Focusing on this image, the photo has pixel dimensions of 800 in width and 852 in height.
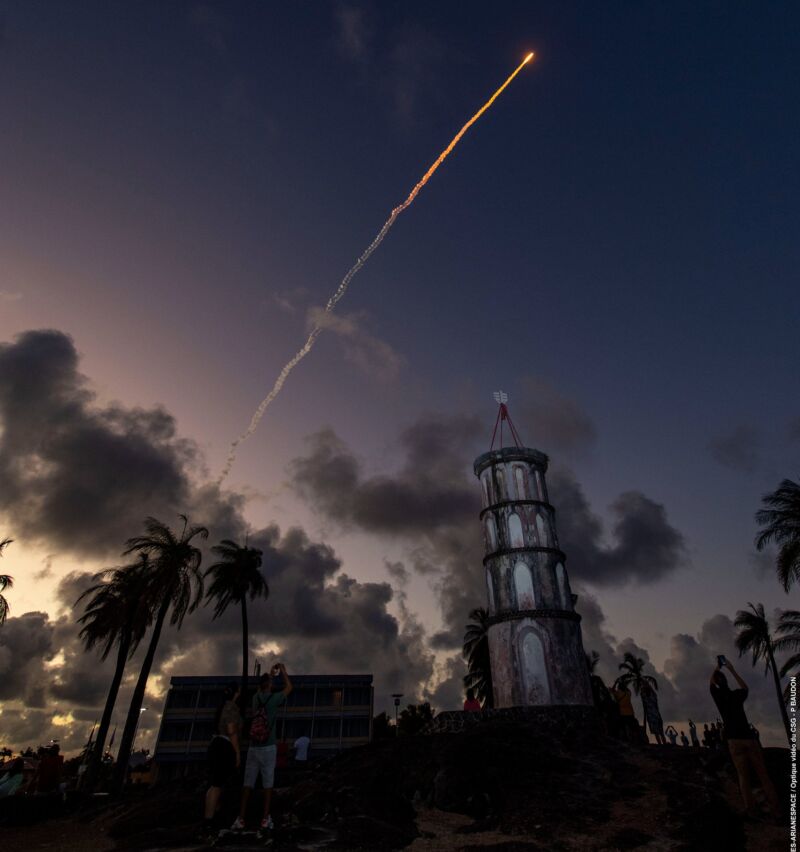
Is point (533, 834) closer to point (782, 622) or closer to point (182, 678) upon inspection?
point (782, 622)

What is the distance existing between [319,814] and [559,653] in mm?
16640

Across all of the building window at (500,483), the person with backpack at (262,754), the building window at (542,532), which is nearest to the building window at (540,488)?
the building window at (542,532)

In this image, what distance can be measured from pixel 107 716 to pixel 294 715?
4616 centimetres

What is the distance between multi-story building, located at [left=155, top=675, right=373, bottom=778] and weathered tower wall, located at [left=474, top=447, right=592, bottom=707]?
157 feet

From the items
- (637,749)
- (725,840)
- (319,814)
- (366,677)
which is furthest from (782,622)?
(366,677)

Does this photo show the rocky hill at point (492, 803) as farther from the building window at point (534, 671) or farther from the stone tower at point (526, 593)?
the stone tower at point (526, 593)

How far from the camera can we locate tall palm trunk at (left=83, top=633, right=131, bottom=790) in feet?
80.5

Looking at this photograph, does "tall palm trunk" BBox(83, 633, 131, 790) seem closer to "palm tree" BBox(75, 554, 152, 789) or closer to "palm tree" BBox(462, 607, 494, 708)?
"palm tree" BBox(75, 554, 152, 789)

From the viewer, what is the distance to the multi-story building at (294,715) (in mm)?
66188

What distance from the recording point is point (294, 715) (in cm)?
6794

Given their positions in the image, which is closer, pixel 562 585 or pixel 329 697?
pixel 562 585

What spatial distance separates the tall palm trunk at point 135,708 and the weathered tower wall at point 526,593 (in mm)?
16486

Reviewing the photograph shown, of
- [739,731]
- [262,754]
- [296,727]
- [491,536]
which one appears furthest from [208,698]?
[739,731]

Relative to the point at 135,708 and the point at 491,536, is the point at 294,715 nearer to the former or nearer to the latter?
the point at 135,708
